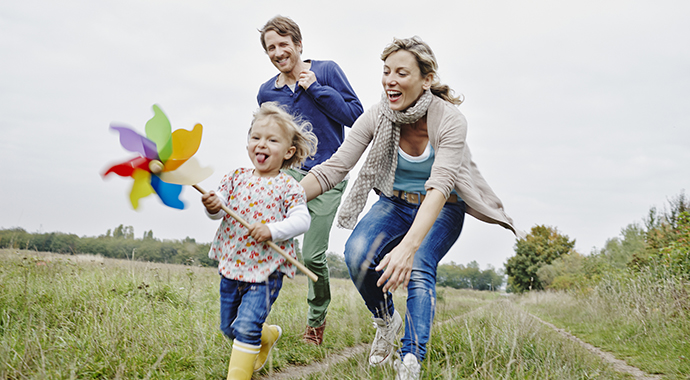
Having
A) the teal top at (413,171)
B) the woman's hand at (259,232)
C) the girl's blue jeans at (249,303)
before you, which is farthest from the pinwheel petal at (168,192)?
the teal top at (413,171)

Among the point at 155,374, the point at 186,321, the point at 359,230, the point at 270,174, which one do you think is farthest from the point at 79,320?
the point at 359,230

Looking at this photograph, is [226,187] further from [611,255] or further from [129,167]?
[611,255]

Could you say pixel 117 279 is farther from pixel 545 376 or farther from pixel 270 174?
pixel 545 376

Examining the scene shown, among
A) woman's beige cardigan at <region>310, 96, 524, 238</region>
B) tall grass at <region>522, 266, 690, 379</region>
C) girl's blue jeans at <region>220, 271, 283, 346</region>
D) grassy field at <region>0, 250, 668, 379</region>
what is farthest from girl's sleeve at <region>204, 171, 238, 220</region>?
tall grass at <region>522, 266, 690, 379</region>

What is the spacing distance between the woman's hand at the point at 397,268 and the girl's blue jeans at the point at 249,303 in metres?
0.67

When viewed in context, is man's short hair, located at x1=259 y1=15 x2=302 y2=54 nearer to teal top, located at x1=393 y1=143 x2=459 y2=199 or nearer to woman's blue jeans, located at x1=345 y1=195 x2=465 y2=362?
teal top, located at x1=393 y1=143 x2=459 y2=199

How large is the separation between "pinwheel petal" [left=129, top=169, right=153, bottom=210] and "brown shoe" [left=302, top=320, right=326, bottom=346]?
211 cm

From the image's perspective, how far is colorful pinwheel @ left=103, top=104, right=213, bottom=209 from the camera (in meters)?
2.33

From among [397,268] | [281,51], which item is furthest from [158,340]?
[281,51]

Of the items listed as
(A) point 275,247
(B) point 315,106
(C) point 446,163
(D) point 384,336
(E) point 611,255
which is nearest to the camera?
(A) point 275,247

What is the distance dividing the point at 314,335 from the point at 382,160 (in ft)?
5.61

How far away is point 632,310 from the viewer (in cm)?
632

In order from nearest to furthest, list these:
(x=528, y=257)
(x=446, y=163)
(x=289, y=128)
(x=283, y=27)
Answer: (x=446, y=163) < (x=289, y=128) < (x=283, y=27) < (x=528, y=257)

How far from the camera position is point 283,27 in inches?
144
